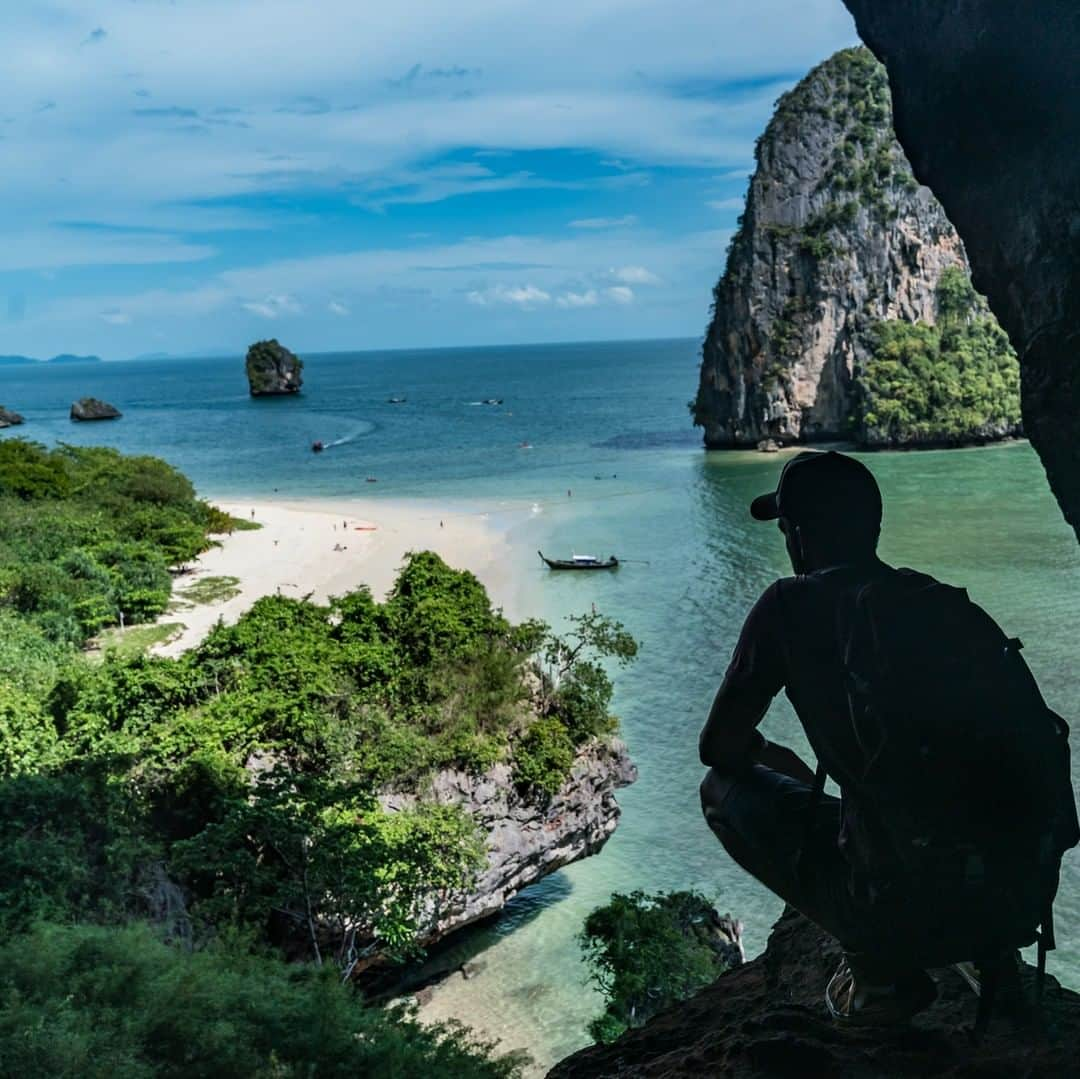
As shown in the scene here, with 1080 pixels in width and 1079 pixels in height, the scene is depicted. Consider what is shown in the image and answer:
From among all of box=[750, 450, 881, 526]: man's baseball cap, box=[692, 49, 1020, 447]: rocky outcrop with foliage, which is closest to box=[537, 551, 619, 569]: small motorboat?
box=[750, 450, 881, 526]: man's baseball cap

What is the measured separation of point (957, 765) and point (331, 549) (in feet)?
119

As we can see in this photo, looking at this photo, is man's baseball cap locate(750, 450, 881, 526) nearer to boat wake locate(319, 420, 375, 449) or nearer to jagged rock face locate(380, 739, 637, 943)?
jagged rock face locate(380, 739, 637, 943)

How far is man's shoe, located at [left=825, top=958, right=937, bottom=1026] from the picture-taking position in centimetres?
381

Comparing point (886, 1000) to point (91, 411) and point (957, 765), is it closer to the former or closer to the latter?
point (957, 765)

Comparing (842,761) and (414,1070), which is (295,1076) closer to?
(414,1070)

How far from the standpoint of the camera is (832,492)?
3881 mm

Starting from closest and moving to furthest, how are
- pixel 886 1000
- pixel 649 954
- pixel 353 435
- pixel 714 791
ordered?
pixel 886 1000 < pixel 714 791 < pixel 649 954 < pixel 353 435

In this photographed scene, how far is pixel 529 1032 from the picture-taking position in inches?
473

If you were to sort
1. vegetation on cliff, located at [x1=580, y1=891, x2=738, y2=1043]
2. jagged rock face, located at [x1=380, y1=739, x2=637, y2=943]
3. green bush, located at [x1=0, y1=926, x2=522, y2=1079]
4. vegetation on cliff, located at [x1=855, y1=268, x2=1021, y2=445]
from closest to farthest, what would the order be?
green bush, located at [x1=0, y1=926, x2=522, y2=1079] < vegetation on cliff, located at [x1=580, y1=891, x2=738, y2=1043] < jagged rock face, located at [x1=380, y1=739, x2=637, y2=943] < vegetation on cliff, located at [x1=855, y1=268, x2=1021, y2=445]

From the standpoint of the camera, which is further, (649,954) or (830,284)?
(830,284)

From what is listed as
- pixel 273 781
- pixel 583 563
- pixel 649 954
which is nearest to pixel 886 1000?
pixel 649 954

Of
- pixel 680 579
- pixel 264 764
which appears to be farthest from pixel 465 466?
pixel 264 764

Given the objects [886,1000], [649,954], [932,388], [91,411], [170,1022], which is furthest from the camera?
[91,411]

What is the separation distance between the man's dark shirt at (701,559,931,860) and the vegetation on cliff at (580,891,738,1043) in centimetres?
754
